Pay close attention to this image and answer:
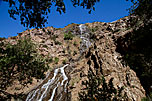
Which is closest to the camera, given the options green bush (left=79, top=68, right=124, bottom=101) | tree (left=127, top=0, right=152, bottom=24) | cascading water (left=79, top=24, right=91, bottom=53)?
green bush (left=79, top=68, right=124, bottom=101)

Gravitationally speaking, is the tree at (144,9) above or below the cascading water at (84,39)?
below

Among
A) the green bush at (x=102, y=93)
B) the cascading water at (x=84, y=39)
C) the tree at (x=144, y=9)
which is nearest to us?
the green bush at (x=102, y=93)

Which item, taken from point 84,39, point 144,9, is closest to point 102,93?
point 144,9

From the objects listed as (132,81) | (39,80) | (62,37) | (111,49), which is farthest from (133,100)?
(62,37)

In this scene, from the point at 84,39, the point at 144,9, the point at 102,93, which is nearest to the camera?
the point at 102,93

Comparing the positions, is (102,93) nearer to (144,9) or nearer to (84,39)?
(144,9)

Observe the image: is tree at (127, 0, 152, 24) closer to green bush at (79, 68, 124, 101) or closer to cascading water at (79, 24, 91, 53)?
green bush at (79, 68, 124, 101)

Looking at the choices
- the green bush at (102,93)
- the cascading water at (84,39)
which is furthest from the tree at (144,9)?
the cascading water at (84,39)

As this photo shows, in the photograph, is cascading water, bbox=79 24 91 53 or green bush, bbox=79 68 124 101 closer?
green bush, bbox=79 68 124 101

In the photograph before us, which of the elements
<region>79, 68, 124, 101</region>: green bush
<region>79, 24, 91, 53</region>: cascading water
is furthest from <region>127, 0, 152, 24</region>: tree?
<region>79, 24, 91, 53</region>: cascading water

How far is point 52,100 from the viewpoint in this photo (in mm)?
7551

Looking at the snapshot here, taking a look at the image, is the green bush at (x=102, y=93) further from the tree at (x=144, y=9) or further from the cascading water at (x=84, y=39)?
the cascading water at (x=84, y=39)

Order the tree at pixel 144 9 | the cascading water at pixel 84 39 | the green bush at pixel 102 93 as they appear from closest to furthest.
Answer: the green bush at pixel 102 93 < the tree at pixel 144 9 < the cascading water at pixel 84 39

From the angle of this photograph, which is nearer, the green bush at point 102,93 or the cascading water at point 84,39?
the green bush at point 102,93
